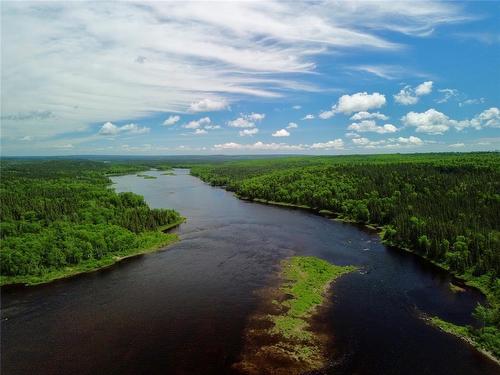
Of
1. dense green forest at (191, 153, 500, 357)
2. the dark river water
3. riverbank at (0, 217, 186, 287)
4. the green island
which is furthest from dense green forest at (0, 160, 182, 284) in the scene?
dense green forest at (191, 153, 500, 357)

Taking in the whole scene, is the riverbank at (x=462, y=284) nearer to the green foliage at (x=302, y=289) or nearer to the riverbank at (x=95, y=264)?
the green foliage at (x=302, y=289)

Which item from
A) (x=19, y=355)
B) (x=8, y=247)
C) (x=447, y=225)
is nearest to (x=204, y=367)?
(x=19, y=355)

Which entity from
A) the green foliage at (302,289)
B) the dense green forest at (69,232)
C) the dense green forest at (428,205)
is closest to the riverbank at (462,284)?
the dense green forest at (428,205)

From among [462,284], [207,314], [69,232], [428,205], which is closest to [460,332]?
[462,284]

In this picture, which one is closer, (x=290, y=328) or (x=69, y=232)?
(x=290, y=328)

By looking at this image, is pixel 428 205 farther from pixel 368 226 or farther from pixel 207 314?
pixel 207 314

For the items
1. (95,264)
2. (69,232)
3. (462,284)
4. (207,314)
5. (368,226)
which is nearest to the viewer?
(207,314)

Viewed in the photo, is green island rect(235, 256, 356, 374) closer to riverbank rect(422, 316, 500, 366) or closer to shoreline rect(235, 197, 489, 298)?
riverbank rect(422, 316, 500, 366)
